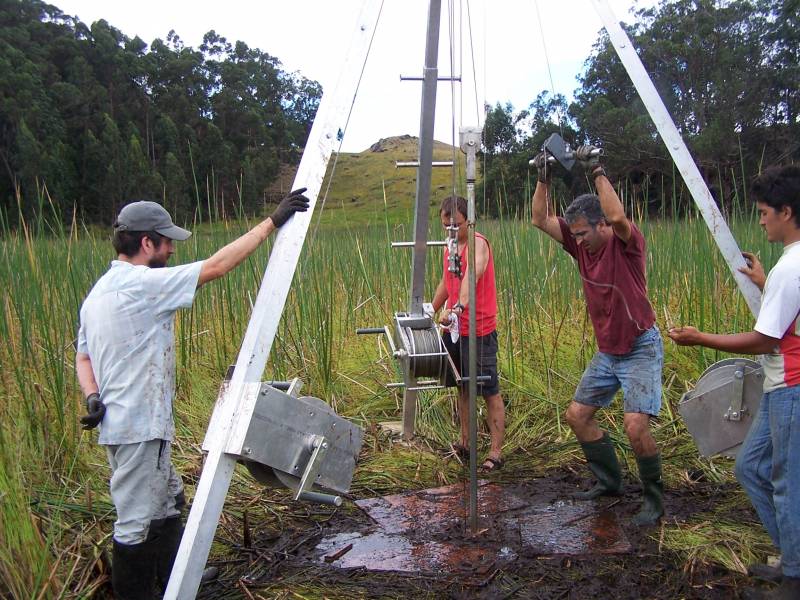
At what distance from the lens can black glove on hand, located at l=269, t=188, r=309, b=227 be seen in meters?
2.22

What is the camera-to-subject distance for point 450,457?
14.3 feet

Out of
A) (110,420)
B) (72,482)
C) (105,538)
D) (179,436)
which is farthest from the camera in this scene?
(179,436)

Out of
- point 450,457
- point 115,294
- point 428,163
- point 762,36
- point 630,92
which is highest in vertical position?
point 762,36

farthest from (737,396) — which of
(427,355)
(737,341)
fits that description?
(427,355)

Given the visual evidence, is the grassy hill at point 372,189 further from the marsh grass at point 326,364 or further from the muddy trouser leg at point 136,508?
the muddy trouser leg at point 136,508

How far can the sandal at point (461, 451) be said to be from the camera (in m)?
4.35

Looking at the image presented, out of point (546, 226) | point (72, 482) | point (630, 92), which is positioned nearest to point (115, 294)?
point (72, 482)

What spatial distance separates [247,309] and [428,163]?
248cm

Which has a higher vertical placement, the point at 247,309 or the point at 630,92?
the point at 630,92

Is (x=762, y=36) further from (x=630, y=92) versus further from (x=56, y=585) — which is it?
(x=56, y=585)

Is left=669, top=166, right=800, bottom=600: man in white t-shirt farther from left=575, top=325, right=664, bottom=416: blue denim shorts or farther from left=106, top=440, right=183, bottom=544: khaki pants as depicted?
left=106, top=440, right=183, bottom=544: khaki pants

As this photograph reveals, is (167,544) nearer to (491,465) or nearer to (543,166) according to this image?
(491,465)

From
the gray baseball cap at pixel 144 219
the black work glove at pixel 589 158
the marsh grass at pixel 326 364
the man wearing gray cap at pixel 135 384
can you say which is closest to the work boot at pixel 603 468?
the marsh grass at pixel 326 364

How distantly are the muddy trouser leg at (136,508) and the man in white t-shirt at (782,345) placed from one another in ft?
6.53
